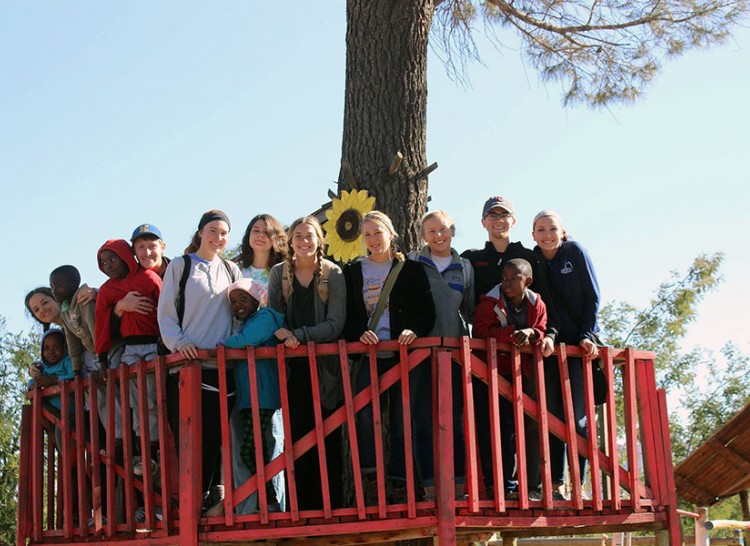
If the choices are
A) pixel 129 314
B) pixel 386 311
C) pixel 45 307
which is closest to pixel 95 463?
pixel 129 314

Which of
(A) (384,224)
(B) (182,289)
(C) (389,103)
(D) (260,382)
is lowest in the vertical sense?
(D) (260,382)

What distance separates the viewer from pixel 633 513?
6410 millimetres

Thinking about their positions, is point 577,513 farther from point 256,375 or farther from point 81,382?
point 81,382

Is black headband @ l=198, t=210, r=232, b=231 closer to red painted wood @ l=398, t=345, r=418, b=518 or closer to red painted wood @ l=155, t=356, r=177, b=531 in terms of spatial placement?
red painted wood @ l=155, t=356, r=177, b=531

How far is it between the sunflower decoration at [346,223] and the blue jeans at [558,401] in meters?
2.30

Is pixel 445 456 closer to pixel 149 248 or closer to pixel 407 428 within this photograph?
pixel 407 428

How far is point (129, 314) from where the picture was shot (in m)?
6.48

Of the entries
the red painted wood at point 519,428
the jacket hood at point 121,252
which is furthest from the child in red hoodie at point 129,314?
the red painted wood at point 519,428

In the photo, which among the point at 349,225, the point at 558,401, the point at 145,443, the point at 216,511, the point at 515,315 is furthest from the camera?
the point at 349,225

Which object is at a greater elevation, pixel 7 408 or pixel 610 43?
pixel 610 43

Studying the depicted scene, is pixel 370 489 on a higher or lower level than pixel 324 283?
lower

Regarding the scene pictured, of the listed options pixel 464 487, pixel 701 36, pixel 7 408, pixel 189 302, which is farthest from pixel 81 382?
pixel 7 408

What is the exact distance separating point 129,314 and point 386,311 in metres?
1.60

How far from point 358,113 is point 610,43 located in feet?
12.3
